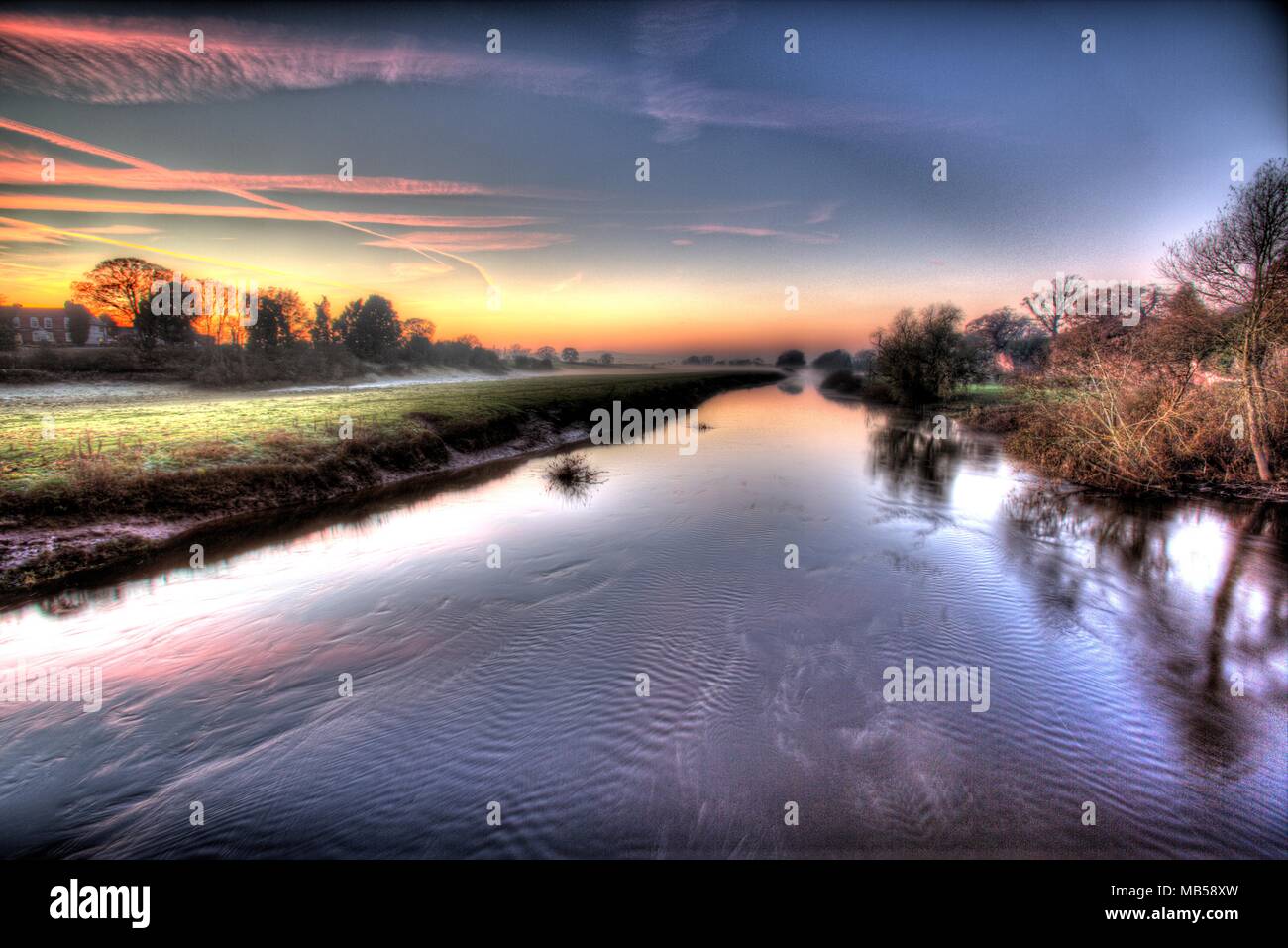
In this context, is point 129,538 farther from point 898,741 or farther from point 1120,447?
point 1120,447

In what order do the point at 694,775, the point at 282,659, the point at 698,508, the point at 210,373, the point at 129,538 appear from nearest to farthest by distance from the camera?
1. the point at 694,775
2. the point at 282,659
3. the point at 129,538
4. the point at 698,508
5. the point at 210,373

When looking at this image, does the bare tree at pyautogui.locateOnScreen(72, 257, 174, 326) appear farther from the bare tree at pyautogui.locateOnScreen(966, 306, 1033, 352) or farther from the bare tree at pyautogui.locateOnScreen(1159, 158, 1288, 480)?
the bare tree at pyautogui.locateOnScreen(966, 306, 1033, 352)

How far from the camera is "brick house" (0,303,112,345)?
4123 centimetres

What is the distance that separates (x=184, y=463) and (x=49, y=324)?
91.3m

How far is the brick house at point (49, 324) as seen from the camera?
135 ft

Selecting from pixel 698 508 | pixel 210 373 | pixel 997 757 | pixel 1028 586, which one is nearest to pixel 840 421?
pixel 698 508

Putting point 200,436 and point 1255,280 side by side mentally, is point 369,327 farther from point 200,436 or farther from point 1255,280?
point 1255,280

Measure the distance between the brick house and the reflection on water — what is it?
5324 cm

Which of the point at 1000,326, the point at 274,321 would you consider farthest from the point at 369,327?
the point at 1000,326

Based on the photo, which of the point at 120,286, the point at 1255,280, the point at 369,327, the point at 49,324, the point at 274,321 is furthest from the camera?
the point at 369,327

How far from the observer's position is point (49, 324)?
6794 centimetres

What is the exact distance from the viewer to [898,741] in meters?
5.60

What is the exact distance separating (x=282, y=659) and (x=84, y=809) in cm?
281

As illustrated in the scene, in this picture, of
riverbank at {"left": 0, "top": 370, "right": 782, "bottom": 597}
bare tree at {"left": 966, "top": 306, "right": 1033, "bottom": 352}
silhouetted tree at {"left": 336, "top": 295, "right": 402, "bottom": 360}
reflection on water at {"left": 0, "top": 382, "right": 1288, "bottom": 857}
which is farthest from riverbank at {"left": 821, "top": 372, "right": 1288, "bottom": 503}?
silhouetted tree at {"left": 336, "top": 295, "right": 402, "bottom": 360}
